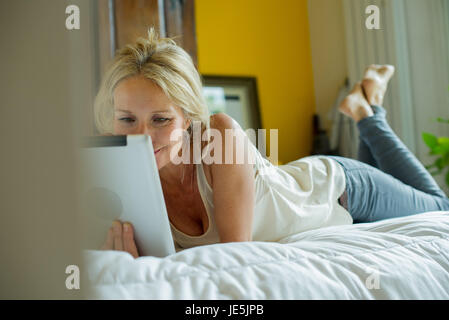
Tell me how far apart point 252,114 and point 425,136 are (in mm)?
1268

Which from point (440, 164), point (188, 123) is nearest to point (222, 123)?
point (188, 123)

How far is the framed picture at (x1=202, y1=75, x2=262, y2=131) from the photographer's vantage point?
10.1ft

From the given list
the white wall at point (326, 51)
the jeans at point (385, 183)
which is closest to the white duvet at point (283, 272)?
the jeans at point (385, 183)

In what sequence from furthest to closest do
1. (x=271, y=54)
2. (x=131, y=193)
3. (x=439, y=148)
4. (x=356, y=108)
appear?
1. (x=271, y=54)
2. (x=439, y=148)
3. (x=356, y=108)
4. (x=131, y=193)

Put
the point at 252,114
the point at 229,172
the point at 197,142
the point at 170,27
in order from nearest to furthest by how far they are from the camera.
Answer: the point at 229,172
the point at 197,142
the point at 170,27
the point at 252,114

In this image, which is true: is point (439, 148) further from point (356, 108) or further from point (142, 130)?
point (142, 130)

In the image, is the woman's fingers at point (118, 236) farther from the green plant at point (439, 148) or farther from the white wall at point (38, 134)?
the green plant at point (439, 148)

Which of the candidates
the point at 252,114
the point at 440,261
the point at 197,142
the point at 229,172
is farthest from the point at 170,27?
the point at 440,261

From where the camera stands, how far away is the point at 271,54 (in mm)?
3379

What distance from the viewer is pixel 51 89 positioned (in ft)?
0.94

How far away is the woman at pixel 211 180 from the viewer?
0.85 metres

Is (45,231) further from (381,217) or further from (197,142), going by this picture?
(381,217)

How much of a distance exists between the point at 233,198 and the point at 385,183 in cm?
62

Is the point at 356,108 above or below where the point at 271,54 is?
below
